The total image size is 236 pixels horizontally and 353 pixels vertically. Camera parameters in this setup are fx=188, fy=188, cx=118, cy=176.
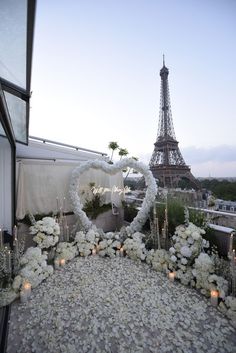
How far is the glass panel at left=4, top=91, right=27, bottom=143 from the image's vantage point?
81.8 inches

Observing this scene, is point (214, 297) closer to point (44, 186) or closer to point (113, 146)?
point (44, 186)

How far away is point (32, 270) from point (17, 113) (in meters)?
2.07

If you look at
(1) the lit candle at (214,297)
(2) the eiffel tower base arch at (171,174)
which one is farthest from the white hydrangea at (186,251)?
(2) the eiffel tower base arch at (171,174)

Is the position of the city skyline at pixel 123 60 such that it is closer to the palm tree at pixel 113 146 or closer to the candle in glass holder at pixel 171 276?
the palm tree at pixel 113 146

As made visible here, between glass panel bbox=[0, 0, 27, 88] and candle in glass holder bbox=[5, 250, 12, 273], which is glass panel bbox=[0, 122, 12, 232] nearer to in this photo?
candle in glass holder bbox=[5, 250, 12, 273]

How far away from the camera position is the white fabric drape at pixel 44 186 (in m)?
3.97

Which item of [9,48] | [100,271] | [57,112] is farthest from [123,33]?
[100,271]

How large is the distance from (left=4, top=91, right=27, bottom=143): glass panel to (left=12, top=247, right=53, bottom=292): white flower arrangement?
1872 millimetres

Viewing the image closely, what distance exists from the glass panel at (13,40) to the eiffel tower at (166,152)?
1601 centimetres

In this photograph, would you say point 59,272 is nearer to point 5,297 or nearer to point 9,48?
point 5,297

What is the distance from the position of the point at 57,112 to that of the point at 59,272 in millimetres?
5140

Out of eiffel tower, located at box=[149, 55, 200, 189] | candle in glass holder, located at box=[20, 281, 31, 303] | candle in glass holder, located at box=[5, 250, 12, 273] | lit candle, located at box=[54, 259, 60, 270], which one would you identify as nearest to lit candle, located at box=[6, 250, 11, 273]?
candle in glass holder, located at box=[5, 250, 12, 273]

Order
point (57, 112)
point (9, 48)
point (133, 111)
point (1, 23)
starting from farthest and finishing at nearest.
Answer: point (133, 111) < point (57, 112) < point (9, 48) < point (1, 23)

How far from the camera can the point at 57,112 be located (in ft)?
20.7
